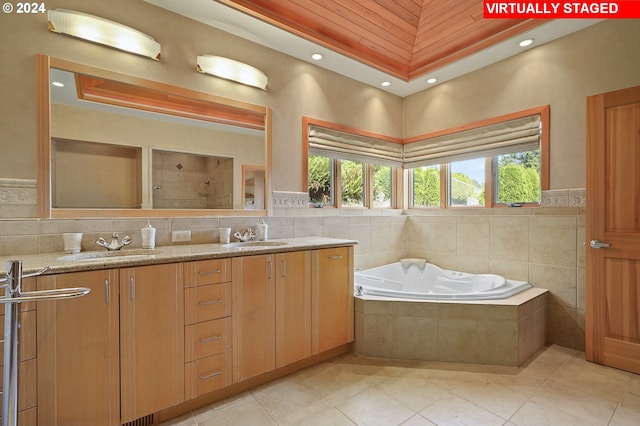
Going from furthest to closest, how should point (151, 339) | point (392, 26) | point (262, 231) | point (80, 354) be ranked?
1. point (392, 26)
2. point (262, 231)
3. point (151, 339)
4. point (80, 354)

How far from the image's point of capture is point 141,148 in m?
2.10

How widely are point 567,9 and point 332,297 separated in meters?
2.93

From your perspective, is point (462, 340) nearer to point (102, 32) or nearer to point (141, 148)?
point (141, 148)

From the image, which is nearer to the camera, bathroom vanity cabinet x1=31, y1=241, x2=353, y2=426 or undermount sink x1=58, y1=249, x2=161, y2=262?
bathroom vanity cabinet x1=31, y1=241, x2=353, y2=426

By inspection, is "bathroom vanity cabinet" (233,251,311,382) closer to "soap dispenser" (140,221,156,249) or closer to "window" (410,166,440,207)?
"soap dispenser" (140,221,156,249)

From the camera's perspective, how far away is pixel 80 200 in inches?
74.3

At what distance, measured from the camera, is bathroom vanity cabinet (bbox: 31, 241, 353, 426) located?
139 cm

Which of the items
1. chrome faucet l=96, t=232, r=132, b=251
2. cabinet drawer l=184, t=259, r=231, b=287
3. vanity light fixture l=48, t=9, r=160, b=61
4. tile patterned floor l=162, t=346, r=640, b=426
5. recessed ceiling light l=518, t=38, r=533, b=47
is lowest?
tile patterned floor l=162, t=346, r=640, b=426

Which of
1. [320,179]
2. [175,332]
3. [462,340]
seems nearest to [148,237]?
[175,332]

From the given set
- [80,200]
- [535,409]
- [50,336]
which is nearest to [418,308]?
[535,409]

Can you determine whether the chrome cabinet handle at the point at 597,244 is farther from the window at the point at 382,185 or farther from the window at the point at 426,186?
the window at the point at 382,185

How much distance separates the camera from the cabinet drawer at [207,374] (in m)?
1.72

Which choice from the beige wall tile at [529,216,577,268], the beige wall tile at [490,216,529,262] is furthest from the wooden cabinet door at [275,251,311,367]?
the beige wall tile at [529,216,577,268]

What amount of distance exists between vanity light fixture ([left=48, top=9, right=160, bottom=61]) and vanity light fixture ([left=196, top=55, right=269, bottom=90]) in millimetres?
326
